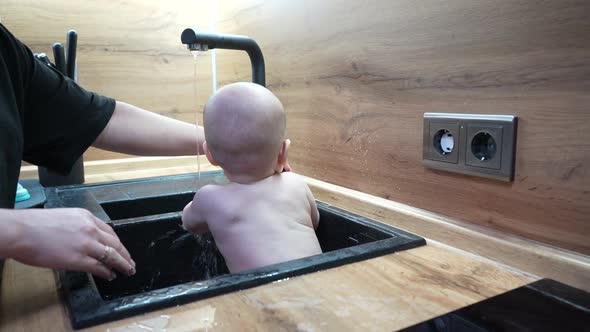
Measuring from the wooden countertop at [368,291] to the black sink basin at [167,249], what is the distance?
0.05 ft

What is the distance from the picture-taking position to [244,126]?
32.6 inches

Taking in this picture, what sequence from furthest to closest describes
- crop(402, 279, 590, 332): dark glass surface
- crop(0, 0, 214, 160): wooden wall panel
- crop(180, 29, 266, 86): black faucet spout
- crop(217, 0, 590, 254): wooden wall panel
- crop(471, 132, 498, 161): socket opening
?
1. crop(0, 0, 214, 160): wooden wall panel
2. crop(180, 29, 266, 86): black faucet spout
3. crop(471, 132, 498, 161): socket opening
4. crop(217, 0, 590, 254): wooden wall panel
5. crop(402, 279, 590, 332): dark glass surface

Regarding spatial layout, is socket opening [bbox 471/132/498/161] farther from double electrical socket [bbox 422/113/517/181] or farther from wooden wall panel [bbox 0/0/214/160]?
wooden wall panel [bbox 0/0/214/160]

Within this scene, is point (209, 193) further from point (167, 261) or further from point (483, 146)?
point (483, 146)

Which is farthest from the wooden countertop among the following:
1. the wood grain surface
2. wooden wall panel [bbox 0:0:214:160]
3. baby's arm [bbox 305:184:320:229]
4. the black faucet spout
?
wooden wall panel [bbox 0:0:214:160]

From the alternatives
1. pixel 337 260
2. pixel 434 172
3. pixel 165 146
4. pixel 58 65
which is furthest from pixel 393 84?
pixel 58 65

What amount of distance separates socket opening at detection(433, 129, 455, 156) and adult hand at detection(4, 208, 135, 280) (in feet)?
1.91

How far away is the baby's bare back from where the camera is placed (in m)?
0.84

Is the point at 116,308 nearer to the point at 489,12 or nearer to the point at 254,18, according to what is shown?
the point at 489,12

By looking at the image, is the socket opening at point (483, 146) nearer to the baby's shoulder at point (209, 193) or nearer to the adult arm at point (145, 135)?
the baby's shoulder at point (209, 193)

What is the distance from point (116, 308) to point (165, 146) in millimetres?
631

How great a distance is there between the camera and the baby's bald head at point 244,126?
2.72 ft

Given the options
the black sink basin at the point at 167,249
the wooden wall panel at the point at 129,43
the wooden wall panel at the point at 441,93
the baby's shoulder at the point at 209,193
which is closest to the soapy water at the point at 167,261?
the black sink basin at the point at 167,249

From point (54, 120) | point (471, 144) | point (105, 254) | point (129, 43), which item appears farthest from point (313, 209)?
point (129, 43)
